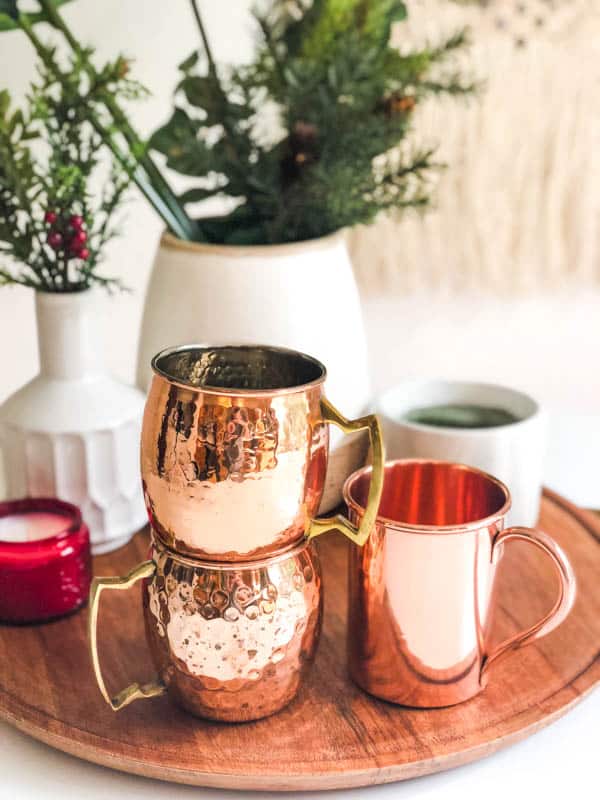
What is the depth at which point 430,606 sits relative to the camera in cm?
44

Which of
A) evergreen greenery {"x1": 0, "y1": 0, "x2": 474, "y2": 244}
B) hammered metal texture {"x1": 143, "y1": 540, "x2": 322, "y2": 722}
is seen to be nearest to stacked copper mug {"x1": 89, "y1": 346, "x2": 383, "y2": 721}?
hammered metal texture {"x1": 143, "y1": 540, "x2": 322, "y2": 722}

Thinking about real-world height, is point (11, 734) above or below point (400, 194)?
below

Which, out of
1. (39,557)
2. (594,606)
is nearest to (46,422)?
(39,557)

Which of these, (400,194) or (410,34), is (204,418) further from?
(410,34)

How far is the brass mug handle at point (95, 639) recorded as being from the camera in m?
0.42

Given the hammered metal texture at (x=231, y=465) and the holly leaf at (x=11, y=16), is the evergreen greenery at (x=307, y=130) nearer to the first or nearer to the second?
the holly leaf at (x=11, y=16)

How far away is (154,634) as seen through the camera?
436 mm

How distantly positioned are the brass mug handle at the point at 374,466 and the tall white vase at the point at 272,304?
18 centimetres

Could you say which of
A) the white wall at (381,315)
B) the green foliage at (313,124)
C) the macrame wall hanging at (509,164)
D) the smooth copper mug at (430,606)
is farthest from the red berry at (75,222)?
the macrame wall hanging at (509,164)

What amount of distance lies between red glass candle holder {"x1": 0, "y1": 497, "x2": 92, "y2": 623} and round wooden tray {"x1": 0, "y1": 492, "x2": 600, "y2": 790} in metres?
0.01

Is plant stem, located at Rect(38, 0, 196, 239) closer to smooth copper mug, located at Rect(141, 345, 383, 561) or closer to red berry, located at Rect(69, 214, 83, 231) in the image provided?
red berry, located at Rect(69, 214, 83, 231)

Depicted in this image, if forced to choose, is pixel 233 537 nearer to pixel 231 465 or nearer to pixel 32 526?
pixel 231 465

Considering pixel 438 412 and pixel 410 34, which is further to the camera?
pixel 410 34

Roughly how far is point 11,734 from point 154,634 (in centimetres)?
10
